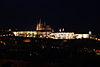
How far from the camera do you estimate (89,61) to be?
6.89m

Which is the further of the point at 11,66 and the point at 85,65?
the point at 85,65

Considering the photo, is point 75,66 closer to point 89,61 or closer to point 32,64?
point 89,61

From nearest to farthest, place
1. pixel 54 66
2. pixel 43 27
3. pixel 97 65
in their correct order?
1. pixel 54 66
2. pixel 97 65
3. pixel 43 27

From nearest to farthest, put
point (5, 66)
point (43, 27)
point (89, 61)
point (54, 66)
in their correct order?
point (5, 66), point (54, 66), point (89, 61), point (43, 27)

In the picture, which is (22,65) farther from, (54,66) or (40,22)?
(40,22)

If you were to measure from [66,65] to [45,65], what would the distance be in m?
0.72

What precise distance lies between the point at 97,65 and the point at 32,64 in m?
2.32

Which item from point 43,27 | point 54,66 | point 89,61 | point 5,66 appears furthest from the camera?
point 43,27

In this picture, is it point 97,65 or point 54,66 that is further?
point 97,65

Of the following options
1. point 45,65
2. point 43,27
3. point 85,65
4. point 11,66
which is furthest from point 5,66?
point 43,27

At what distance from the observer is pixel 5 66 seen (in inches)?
211

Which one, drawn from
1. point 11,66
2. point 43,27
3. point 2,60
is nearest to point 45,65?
point 11,66

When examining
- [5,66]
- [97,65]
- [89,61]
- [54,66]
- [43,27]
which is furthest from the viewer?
[43,27]

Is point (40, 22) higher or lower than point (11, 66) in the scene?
higher
